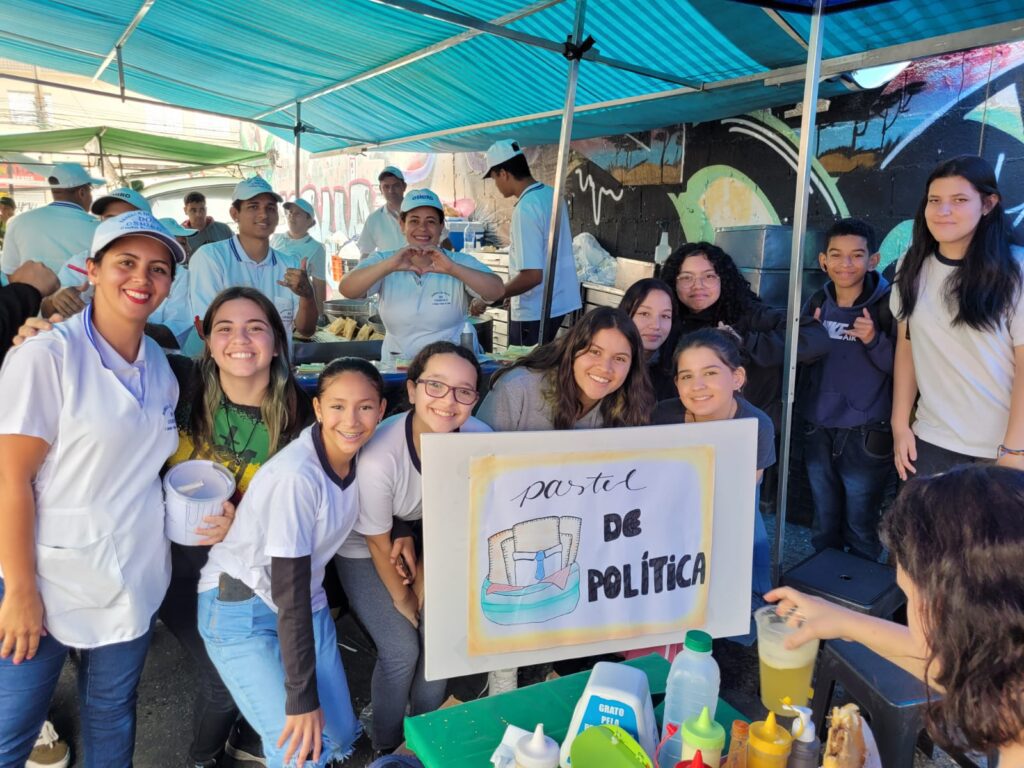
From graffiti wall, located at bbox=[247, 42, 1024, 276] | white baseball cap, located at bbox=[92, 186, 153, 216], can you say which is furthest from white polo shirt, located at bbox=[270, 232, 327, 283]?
graffiti wall, located at bbox=[247, 42, 1024, 276]

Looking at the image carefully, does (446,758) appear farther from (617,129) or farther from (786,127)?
(617,129)

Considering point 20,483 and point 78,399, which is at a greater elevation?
point 78,399

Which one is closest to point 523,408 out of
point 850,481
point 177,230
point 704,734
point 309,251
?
point 704,734

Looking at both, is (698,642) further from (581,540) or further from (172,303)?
(172,303)

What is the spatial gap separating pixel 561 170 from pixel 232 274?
87.8 inches

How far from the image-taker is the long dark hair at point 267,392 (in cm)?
231

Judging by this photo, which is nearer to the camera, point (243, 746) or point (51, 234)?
point (243, 746)

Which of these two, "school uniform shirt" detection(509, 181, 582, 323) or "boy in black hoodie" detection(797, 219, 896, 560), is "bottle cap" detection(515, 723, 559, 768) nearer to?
"boy in black hoodie" detection(797, 219, 896, 560)

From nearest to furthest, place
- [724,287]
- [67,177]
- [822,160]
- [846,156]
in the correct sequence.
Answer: [724,287], [67,177], [846,156], [822,160]

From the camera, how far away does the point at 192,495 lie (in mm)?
2113

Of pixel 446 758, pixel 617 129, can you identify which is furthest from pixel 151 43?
pixel 446 758

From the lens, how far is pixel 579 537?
2043 mm


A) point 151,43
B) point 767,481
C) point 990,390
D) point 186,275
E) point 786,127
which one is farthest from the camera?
point 151,43

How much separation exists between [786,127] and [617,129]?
6.37 feet
